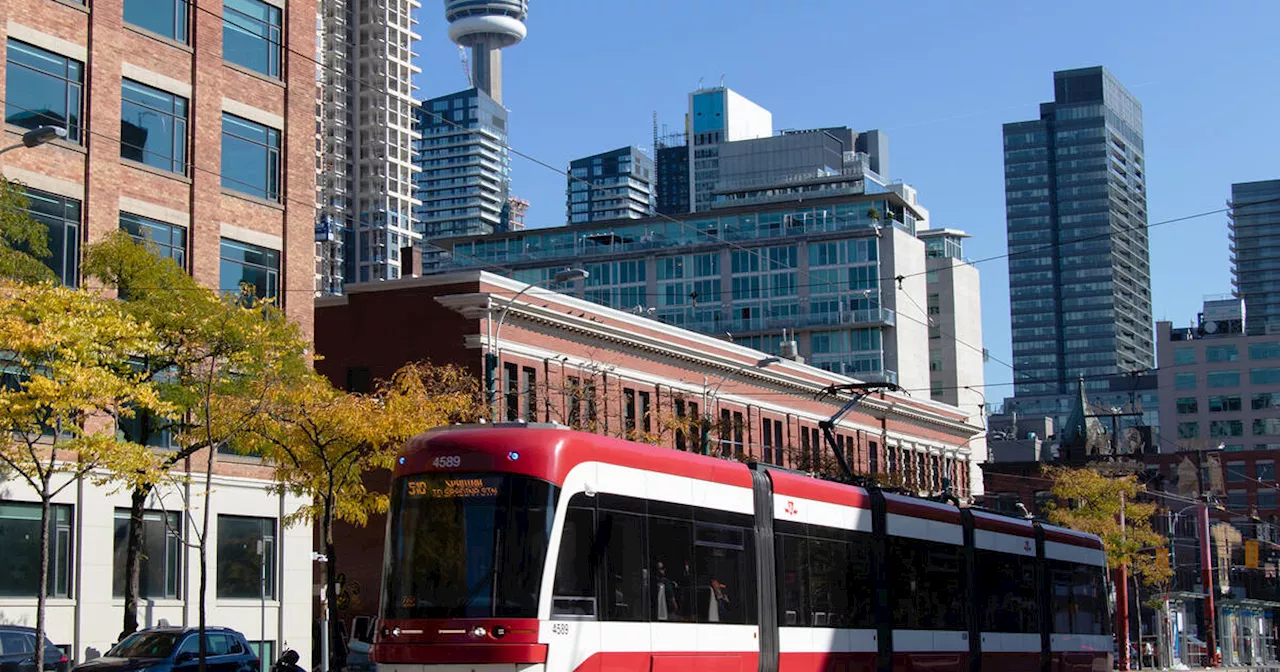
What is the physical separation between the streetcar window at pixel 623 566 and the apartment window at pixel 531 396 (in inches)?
1430

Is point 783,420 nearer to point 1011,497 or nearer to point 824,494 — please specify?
point 1011,497

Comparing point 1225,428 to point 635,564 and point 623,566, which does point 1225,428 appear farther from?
point 623,566

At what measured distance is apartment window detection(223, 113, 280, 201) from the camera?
145 ft

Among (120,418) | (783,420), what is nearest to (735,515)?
(120,418)

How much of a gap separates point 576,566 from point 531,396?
1534 inches

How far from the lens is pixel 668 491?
21406mm

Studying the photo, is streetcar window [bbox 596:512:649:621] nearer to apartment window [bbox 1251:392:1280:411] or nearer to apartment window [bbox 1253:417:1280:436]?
apartment window [bbox 1251:392:1280:411]

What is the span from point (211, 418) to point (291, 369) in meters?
2.49

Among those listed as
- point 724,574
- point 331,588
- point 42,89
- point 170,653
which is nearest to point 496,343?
point 42,89

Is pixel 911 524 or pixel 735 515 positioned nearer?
pixel 735 515

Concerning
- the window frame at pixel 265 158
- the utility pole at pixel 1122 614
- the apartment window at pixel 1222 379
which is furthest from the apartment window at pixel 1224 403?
the window frame at pixel 265 158

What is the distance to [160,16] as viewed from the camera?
4244 cm

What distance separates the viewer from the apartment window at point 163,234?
4084 cm

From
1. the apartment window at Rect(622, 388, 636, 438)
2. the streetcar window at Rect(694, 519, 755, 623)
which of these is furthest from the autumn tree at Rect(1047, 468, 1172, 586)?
the streetcar window at Rect(694, 519, 755, 623)
